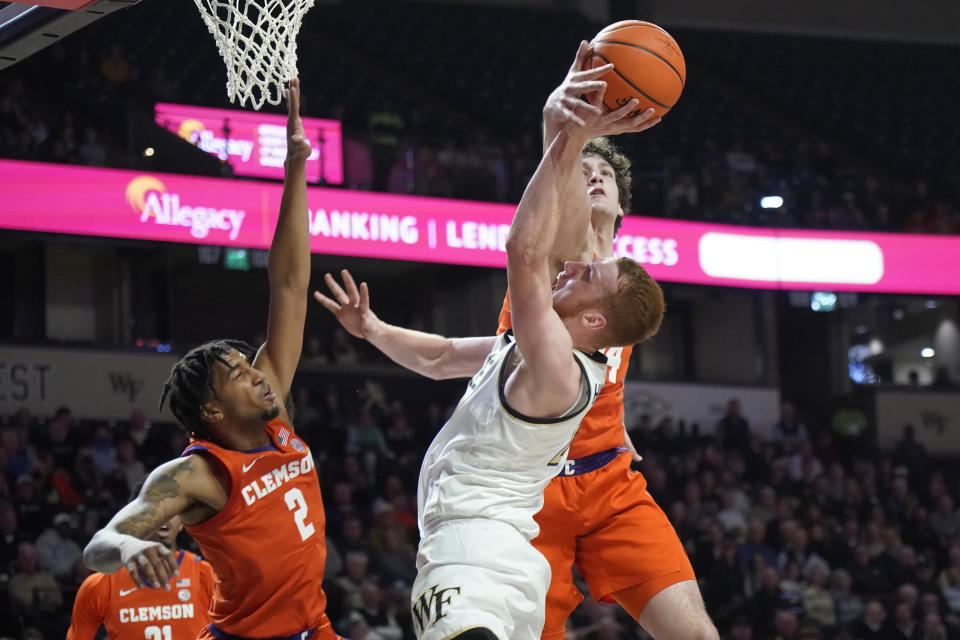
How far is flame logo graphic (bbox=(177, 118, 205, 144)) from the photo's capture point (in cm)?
1201

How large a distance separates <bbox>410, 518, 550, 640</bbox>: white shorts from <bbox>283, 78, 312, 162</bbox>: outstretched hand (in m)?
1.39

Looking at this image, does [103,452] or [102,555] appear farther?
[103,452]

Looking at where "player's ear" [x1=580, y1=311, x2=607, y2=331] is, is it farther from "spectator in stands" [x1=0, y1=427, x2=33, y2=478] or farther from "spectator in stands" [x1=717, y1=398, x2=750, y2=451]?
"spectator in stands" [x1=717, y1=398, x2=750, y2=451]

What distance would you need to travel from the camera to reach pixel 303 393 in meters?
12.4

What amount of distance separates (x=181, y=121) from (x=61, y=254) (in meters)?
2.90

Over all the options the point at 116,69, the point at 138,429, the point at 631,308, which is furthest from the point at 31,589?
the point at 116,69

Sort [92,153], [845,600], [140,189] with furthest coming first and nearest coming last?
[140,189]
[92,153]
[845,600]

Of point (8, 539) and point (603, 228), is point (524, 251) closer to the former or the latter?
point (603, 228)

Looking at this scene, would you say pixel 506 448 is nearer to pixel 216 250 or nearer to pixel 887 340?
pixel 216 250

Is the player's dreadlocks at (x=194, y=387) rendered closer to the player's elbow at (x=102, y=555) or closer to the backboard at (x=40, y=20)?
the player's elbow at (x=102, y=555)

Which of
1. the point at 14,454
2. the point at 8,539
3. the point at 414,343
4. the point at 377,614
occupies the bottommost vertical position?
the point at 377,614

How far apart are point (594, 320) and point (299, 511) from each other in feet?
3.48

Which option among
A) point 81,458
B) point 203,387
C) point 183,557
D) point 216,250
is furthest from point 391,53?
point 203,387

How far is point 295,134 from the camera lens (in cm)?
416
